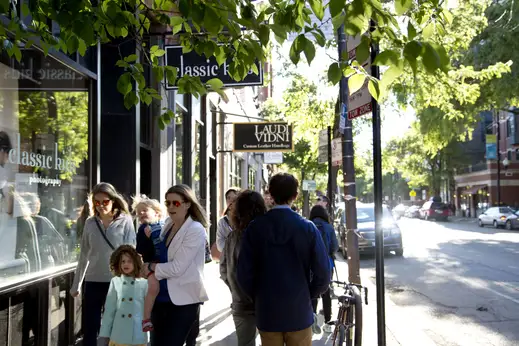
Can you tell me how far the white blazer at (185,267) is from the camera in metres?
4.19

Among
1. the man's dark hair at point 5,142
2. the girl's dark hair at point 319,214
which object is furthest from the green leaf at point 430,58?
the girl's dark hair at point 319,214

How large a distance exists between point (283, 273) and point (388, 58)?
1656 mm

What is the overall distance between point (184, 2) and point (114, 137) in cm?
544

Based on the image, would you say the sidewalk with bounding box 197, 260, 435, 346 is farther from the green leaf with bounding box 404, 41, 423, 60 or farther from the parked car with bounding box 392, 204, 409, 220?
the parked car with bounding box 392, 204, 409, 220

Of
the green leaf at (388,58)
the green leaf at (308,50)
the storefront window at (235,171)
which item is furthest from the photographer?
the storefront window at (235,171)

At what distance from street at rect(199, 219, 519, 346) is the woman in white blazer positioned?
1271 mm

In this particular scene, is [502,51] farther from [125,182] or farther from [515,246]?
[125,182]

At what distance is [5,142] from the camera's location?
546cm

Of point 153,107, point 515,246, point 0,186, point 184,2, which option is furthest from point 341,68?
point 515,246

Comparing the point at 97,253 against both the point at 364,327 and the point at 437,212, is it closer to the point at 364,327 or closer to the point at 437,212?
the point at 364,327

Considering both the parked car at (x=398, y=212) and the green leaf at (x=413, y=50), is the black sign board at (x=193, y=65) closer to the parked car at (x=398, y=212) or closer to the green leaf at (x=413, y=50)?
the green leaf at (x=413, y=50)

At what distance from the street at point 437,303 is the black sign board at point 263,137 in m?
3.22

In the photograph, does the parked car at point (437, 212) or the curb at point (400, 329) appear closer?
the curb at point (400, 329)

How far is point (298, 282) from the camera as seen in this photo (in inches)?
143
